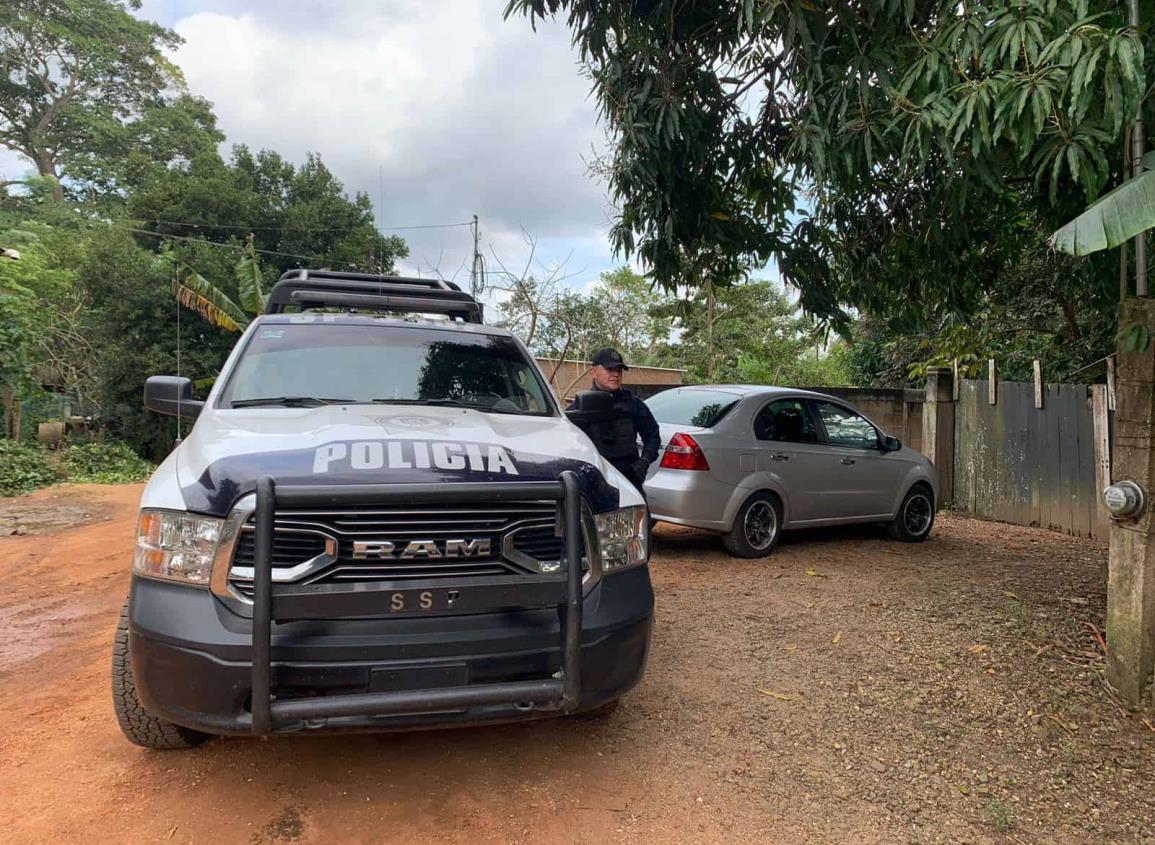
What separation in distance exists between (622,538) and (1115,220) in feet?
7.67

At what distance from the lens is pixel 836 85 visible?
401 centimetres

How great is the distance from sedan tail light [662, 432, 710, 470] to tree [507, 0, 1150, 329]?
1.37 metres

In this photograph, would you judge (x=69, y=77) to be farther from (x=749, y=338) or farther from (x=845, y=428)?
(x=845, y=428)

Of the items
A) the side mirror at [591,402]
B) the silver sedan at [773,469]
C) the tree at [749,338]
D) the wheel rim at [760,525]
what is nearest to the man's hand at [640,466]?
the side mirror at [591,402]

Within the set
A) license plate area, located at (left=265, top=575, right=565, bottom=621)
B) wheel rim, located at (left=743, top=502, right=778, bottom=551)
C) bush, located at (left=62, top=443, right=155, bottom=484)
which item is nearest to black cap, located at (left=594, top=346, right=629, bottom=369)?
wheel rim, located at (left=743, top=502, right=778, bottom=551)

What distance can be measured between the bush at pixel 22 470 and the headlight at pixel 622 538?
1181 centimetres

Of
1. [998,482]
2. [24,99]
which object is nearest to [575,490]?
[998,482]

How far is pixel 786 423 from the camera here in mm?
6867

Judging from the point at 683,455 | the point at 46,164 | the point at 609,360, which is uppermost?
the point at 46,164

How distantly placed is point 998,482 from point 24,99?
36.6m

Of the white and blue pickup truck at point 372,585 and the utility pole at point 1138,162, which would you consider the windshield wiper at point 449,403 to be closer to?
the white and blue pickup truck at point 372,585

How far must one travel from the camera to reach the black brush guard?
7.23 ft

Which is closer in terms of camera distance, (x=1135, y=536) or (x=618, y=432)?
(x=1135, y=536)

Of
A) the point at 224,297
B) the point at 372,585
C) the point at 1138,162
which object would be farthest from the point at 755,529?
the point at 224,297
